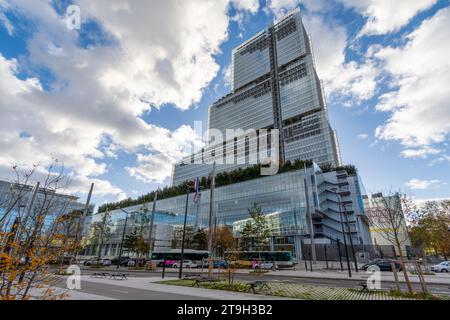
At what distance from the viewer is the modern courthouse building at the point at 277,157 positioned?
6569 cm

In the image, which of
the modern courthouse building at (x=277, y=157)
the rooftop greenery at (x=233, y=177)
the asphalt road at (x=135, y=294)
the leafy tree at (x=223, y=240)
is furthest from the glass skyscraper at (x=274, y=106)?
the asphalt road at (x=135, y=294)

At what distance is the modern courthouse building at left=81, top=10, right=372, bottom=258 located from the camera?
6569 cm

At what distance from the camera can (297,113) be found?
11188 centimetres

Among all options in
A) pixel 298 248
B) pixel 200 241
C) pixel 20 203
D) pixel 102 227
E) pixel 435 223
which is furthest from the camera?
pixel 200 241

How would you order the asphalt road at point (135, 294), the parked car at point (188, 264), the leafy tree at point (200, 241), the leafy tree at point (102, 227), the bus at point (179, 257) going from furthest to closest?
the leafy tree at point (200, 241), the bus at point (179, 257), the leafy tree at point (102, 227), the parked car at point (188, 264), the asphalt road at point (135, 294)

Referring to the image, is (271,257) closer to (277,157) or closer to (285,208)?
(285,208)

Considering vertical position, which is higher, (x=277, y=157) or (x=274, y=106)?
(x=274, y=106)

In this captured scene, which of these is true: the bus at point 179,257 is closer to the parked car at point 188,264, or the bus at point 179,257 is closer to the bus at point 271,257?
the parked car at point 188,264

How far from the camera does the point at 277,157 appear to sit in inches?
4370

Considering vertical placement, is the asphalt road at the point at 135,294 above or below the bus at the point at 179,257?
below

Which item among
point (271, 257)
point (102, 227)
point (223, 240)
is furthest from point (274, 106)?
point (102, 227)

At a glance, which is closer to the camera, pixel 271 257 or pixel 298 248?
pixel 271 257
